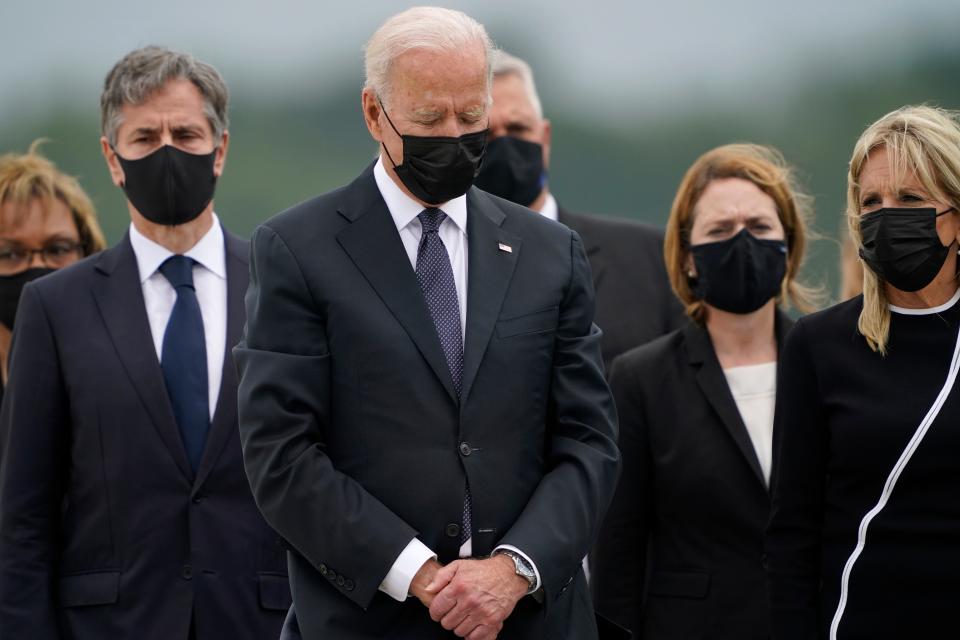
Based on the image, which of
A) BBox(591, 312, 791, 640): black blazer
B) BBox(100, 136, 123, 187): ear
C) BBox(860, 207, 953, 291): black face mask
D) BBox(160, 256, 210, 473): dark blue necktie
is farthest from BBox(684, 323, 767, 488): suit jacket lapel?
BBox(100, 136, 123, 187): ear

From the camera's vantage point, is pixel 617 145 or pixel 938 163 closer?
pixel 938 163

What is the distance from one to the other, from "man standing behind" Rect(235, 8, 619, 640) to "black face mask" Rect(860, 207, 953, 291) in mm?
806

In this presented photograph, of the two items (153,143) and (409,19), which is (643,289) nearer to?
(153,143)

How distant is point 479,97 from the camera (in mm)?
3553

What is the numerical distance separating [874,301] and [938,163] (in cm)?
37


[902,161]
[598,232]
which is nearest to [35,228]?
[598,232]

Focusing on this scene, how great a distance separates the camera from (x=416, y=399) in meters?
3.50

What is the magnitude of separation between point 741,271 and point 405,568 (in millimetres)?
1967

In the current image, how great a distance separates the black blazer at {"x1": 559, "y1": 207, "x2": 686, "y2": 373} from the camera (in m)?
5.68

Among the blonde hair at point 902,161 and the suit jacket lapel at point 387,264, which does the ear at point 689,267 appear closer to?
the blonde hair at point 902,161

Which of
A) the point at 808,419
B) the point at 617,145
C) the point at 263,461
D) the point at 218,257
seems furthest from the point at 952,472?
the point at 617,145

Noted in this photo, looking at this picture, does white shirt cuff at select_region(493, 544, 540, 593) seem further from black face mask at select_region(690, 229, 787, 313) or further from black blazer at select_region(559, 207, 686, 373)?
black blazer at select_region(559, 207, 686, 373)

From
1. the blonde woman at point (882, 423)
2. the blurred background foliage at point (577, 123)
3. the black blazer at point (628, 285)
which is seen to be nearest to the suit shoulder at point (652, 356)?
the black blazer at point (628, 285)

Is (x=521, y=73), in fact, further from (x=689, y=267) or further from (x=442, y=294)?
(x=442, y=294)
